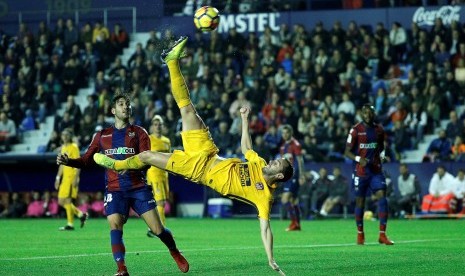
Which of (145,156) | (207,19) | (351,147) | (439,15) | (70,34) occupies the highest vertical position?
(439,15)

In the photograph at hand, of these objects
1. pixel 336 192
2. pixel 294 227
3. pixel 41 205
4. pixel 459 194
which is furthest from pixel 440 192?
pixel 41 205

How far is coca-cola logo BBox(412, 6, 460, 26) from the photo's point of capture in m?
33.2

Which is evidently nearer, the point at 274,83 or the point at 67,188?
the point at 67,188

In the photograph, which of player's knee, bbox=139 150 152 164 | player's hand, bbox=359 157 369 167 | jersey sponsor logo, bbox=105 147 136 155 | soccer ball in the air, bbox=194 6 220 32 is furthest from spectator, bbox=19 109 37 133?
player's knee, bbox=139 150 152 164

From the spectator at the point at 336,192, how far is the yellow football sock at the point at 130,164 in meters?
17.7

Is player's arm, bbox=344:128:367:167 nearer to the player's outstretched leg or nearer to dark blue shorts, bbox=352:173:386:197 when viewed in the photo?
dark blue shorts, bbox=352:173:386:197

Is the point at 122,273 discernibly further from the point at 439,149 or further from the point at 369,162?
the point at 439,149

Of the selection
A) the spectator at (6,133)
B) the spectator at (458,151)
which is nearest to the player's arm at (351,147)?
the spectator at (458,151)

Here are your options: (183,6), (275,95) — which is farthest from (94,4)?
(275,95)

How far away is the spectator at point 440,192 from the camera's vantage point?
2834cm

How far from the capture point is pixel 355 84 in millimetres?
32125

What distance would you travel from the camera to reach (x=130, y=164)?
12.6 m

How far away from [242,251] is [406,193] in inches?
519

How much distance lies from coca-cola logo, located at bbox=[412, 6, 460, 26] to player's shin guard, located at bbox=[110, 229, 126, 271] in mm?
22451
